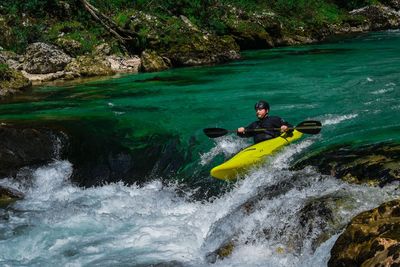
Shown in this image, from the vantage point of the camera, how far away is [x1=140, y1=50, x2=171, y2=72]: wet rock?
18938 mm

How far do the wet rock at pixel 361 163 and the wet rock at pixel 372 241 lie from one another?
5.27 feet

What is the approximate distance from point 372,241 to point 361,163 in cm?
286

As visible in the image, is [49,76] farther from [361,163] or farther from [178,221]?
[361,163]

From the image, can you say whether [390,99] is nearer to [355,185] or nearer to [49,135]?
[355,185]

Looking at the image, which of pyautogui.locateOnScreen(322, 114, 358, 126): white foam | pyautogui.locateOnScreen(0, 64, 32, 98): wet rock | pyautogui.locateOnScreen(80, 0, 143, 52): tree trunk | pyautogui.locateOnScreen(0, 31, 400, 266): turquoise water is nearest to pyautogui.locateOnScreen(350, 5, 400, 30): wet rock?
pyautogui.locateOnScreen(0, 31, 400, 266): turquoise water

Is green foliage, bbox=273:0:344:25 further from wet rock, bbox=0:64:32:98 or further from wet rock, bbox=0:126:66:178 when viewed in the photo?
wet rock, bbox=0:126:66:178

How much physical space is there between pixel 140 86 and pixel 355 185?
34.8 feet

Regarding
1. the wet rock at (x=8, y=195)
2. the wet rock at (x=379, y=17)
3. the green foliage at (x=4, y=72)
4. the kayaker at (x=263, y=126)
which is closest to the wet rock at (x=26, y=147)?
the wet rock at (x=8, y=195)

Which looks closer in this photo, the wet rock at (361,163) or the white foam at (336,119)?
the wet rock at (361,163)

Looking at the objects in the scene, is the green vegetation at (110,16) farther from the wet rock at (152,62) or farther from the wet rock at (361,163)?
the wet rock at (361,163)

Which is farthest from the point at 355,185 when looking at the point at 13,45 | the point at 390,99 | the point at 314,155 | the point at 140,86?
the point at 13,45

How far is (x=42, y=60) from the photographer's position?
18.6m

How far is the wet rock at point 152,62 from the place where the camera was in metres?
18.9

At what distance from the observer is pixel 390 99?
36.4ft
